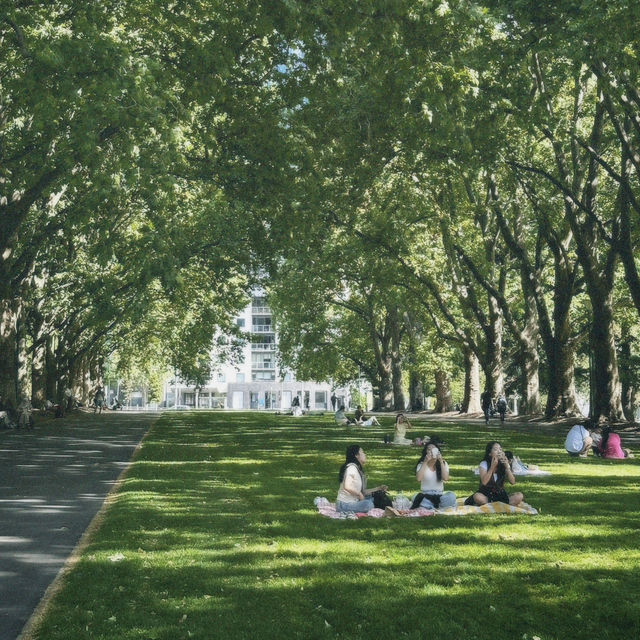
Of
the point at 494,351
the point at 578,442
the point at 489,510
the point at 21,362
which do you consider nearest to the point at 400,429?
the point at 578,442

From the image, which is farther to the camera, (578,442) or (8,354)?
(8,354)

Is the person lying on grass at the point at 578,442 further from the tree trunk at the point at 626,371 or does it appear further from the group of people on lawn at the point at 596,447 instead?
the tree trunk at the point at 626,371

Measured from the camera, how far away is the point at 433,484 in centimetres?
1182

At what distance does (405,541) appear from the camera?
9.58 metres

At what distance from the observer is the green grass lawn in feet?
21.2

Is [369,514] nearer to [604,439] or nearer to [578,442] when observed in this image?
[578,442]

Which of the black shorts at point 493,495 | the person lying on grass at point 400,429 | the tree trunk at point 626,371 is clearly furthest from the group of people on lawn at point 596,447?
the tree trunk at point 626,371

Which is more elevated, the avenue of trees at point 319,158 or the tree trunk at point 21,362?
the avenue of trees at point 319,158

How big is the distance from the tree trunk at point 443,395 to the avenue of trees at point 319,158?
23.1 ft

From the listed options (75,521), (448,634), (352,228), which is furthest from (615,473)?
(352,228)

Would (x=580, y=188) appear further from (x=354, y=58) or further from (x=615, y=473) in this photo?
(x=615, y=473)

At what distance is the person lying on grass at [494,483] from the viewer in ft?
38.7

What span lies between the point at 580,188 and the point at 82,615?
27756 mm

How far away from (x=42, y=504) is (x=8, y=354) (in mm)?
20355
